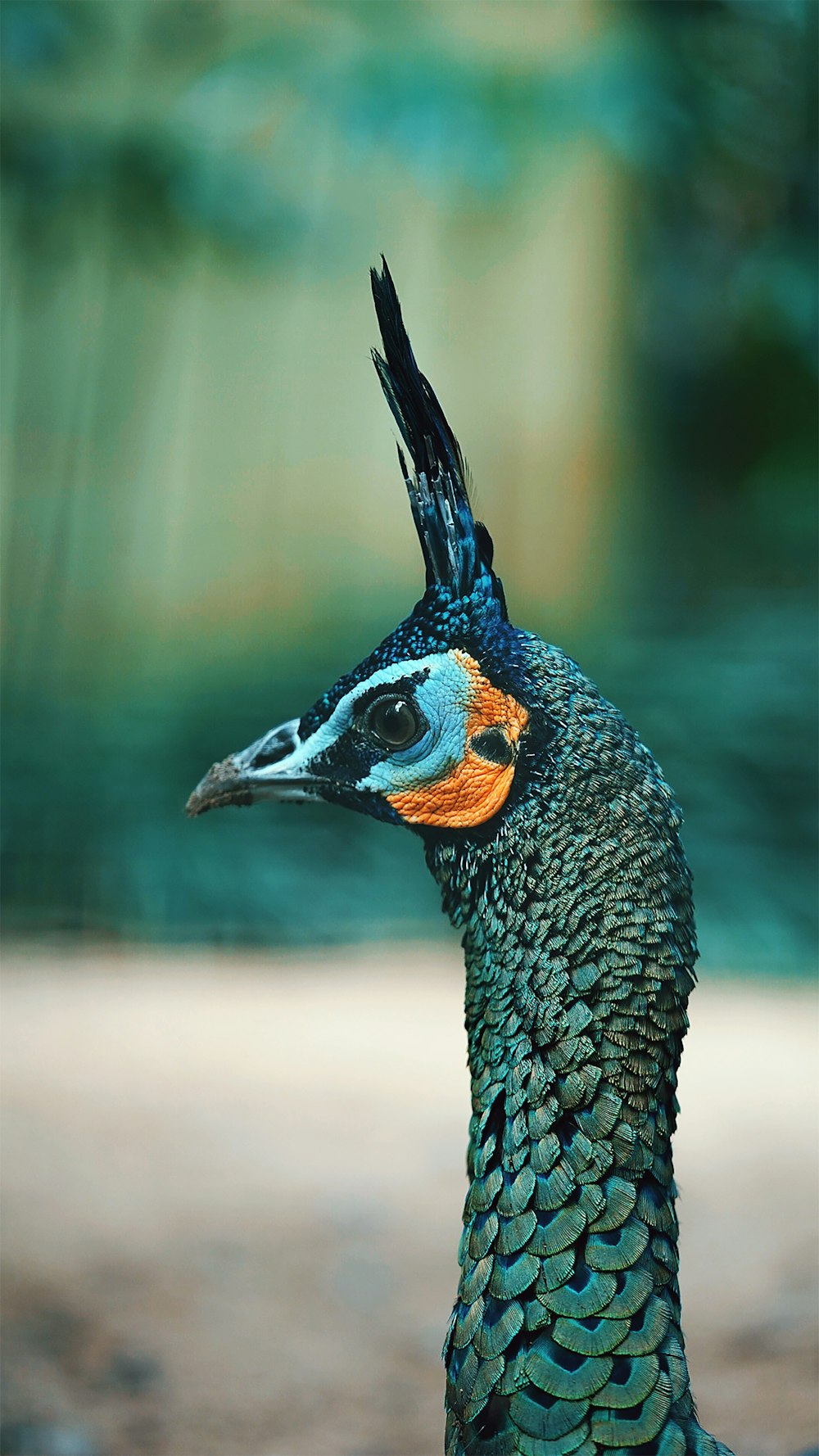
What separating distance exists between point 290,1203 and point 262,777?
2.02 metres

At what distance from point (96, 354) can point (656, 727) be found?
2.53 m

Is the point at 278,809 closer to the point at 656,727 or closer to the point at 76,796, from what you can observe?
the point at 76,796

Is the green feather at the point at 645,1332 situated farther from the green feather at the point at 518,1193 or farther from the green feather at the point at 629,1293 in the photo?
the green feather at the point at 518,1193

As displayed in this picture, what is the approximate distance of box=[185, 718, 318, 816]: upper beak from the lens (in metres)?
1.58

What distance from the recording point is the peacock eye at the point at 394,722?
4.99ft

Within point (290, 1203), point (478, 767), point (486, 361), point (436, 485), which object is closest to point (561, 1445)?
point (478, 767)

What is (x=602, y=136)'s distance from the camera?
513 cm

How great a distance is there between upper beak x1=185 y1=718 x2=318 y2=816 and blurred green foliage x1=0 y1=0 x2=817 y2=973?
347 cm

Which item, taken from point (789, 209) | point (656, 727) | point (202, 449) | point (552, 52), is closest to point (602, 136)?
point (552, 52)

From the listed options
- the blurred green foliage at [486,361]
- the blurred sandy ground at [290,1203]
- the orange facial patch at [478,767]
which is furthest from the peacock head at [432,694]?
the blurred green foliage at [486,361]

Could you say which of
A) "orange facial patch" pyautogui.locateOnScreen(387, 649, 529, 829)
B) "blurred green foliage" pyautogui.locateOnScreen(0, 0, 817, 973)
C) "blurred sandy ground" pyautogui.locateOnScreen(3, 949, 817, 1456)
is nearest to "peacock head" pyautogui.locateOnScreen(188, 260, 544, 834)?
"orange facial patch" pyautogui.locateOnScreen(387, 649, 529, 829)

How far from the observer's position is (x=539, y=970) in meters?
1.45

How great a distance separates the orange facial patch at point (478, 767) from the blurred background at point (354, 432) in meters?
3.26

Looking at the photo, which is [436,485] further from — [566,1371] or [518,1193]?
[566,1371]
